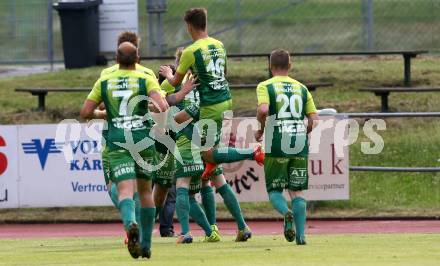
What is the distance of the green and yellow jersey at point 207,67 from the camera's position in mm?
14602

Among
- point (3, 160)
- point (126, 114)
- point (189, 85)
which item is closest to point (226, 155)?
point (189, 85)

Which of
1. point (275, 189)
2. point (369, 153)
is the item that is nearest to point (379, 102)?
point (369, 153)

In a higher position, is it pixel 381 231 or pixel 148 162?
pixel 148 162

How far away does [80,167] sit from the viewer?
67.6 ft

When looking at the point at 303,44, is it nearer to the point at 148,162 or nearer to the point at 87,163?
the point at 87,163

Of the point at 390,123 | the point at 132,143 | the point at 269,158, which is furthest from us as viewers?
the point at 390,123

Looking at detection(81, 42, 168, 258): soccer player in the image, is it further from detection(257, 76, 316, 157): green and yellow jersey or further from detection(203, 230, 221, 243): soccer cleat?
detection(203, 230, 221, 243): soccer cleat

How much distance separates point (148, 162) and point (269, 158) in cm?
242

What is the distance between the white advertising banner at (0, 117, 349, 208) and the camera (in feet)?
66.1

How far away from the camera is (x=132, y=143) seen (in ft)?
39.8

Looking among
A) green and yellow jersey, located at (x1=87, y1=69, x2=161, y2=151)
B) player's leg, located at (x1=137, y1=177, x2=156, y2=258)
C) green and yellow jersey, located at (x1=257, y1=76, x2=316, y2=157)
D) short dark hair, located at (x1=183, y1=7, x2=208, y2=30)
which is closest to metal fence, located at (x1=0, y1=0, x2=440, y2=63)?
short dark hair, located at (x1=183, y1=7, x2=208, y2=30)

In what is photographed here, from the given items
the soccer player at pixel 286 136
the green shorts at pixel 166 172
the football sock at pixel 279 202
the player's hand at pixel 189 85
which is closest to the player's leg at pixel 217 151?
the green shorts at pixel 166 172

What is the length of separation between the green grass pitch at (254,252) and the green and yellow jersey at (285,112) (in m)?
1.04

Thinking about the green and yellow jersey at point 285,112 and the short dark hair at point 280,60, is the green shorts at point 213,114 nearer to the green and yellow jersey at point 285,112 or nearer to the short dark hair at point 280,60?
the green and yellow jersey at point 285,112
